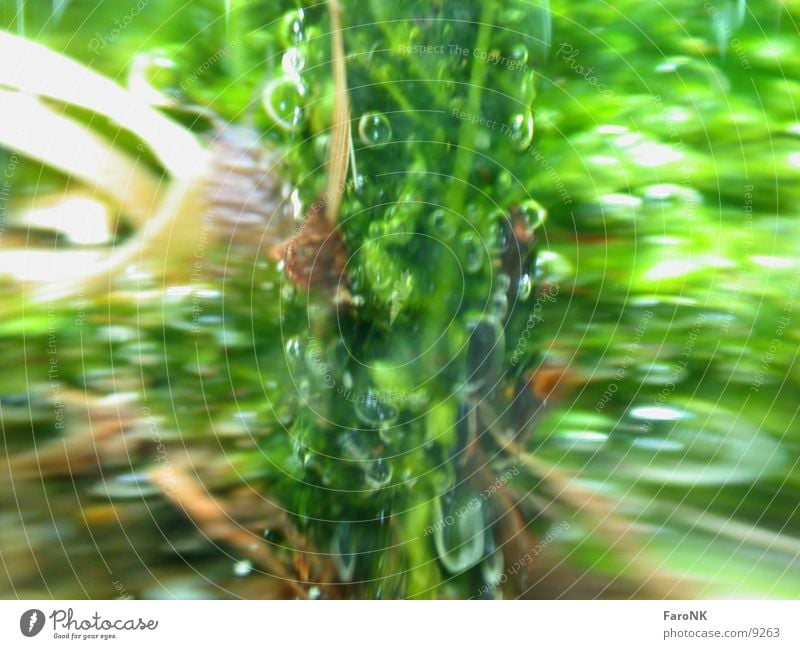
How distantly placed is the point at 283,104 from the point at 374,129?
0.07 m

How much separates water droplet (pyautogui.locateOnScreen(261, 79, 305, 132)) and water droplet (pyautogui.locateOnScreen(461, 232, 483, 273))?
150 millimetres

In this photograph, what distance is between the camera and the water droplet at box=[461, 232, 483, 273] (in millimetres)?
539

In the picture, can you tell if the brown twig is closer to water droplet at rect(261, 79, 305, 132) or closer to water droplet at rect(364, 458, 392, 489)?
water droplet at rect(364, 458, 392, 489)

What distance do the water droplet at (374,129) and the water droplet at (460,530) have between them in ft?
0.87

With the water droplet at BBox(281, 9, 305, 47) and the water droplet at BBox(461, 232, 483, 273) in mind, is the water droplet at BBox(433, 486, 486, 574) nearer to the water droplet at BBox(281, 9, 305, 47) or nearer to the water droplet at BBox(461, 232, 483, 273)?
the water droplet at BBox(461, 232, 483, 273)

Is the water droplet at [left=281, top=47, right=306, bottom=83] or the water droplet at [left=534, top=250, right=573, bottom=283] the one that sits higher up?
the water droplet at [left=281, top=47, right=306, bottom=83]

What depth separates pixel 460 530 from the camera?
542mm

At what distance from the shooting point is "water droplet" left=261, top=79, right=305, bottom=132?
1.74 feet
